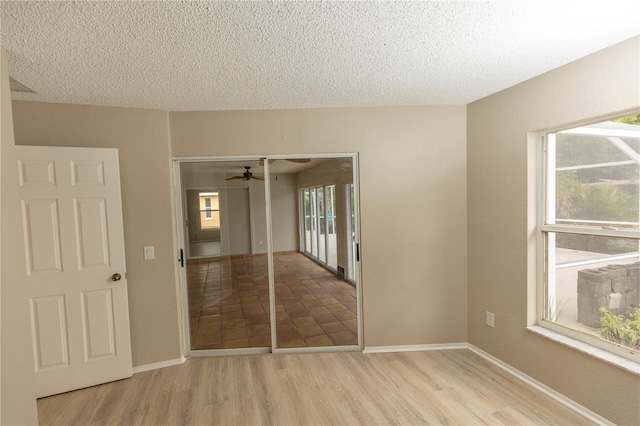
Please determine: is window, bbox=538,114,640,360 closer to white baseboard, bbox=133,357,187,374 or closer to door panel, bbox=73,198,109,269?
white baseboard, bbox=133,357,187,374

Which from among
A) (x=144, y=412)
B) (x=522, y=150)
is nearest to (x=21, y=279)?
(x=144, y=412)

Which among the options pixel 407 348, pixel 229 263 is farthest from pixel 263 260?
pixel 407 348

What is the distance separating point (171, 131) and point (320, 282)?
2.17 metres

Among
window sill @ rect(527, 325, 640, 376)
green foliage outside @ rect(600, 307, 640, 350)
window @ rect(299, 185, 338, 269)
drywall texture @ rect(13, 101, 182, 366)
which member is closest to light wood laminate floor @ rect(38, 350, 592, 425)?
drywall texture @ rect(13, 101, 182, 366)

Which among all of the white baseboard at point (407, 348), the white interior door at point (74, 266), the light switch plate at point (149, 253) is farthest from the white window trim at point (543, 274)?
the white interior door at point (74, 266)

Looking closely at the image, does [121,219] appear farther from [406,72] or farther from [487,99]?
[487,99]

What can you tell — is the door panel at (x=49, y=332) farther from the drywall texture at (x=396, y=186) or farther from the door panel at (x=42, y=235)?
the drywall texture at (x=396, y=186)

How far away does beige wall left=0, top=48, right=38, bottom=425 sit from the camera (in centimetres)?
155

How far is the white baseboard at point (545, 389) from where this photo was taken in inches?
78.2

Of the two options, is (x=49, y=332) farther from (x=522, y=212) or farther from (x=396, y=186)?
(x=522, y=212)

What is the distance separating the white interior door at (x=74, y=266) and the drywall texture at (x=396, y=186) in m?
0.82

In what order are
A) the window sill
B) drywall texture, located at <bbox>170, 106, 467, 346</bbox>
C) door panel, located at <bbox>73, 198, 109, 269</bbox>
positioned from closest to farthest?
the window sill, door panel, located at <bbox>73, 198, 109, 269</bbox>, drywall texture, located at <bbox>170, 106, 467, 346</bbox>

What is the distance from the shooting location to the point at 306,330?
3.14m

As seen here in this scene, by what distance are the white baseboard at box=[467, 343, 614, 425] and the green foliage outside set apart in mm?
528
